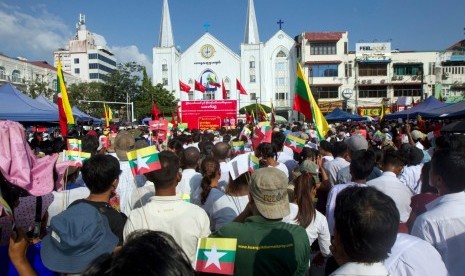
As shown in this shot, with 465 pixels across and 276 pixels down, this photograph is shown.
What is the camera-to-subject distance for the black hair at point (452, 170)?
285 cm

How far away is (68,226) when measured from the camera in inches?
93.2

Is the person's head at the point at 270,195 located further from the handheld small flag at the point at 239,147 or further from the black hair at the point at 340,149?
the handheld small flag at the point at 239,147

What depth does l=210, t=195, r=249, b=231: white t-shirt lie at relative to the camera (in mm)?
3715

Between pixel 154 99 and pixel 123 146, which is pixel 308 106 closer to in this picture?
pixel 123 146

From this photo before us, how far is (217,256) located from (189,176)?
2.81 meters

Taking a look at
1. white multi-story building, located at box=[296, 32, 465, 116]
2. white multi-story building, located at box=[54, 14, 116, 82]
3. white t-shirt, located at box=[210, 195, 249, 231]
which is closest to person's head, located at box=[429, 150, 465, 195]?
white t-shirt, located at box=[210, 195, 249, 231]

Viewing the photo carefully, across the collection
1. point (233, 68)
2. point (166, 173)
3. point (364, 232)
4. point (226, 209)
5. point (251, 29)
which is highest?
point (251, 29)

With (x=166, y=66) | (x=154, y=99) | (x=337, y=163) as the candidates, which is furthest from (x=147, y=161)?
(x=166, y=66)

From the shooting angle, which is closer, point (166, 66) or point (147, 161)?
point (147, 161)

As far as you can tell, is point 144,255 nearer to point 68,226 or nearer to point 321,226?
point 68,226

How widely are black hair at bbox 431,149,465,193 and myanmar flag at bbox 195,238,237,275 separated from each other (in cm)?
167

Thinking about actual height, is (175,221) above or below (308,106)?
below

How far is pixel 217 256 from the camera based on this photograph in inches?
95.2

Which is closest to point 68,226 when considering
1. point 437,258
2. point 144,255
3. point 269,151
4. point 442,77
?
point 144,255
